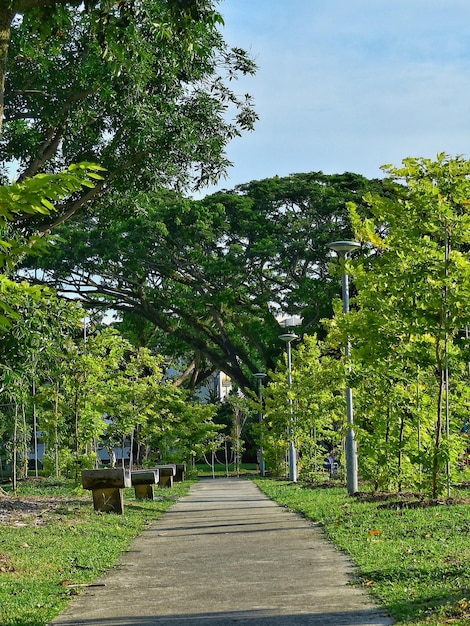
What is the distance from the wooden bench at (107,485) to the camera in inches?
629

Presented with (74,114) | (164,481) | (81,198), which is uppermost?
(74,114)

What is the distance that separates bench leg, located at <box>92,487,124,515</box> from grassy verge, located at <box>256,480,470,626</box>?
3.27 meters

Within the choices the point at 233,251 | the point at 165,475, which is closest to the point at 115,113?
the point at 165,475

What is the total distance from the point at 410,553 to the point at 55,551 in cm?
411

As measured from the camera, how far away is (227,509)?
19.1 meters

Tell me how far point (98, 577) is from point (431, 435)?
10.2m

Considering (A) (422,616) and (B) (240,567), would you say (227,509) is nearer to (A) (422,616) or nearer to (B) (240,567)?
(B) (240,567)

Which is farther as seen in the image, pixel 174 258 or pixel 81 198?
pixel 174 258

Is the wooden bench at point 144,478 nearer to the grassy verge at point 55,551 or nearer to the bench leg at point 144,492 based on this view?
the bench leg at point 144,492

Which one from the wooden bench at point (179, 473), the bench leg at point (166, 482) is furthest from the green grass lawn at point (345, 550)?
the wooden bench at point (179, 473)

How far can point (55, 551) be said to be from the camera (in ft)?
36.0

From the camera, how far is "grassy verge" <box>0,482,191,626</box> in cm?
762

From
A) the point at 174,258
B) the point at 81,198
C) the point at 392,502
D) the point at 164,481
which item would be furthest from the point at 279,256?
the point at 392,502

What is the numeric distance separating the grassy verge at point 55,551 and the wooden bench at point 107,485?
24cm
